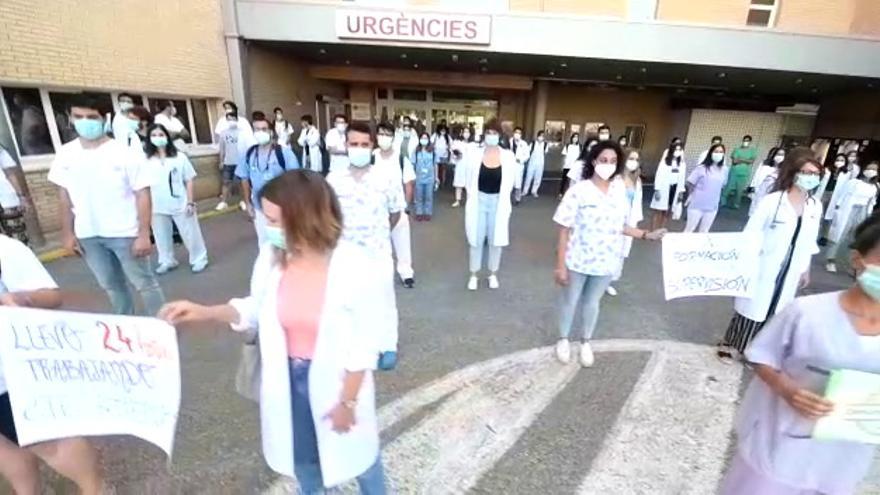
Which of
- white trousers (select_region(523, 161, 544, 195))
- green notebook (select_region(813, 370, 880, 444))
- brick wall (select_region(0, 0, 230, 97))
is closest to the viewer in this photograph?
green notebook (select_region(813, 370, 880, 444))

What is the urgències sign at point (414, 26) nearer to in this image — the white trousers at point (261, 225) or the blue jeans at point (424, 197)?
the blue jeans at point (424, 197)

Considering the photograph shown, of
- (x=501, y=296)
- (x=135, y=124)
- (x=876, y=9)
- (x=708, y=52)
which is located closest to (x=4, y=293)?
(x=501, y=296)

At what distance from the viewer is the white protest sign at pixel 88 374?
139cm

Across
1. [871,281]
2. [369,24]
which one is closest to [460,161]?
[369,24]

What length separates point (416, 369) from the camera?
3158mm

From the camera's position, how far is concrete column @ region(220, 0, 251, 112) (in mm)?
9461

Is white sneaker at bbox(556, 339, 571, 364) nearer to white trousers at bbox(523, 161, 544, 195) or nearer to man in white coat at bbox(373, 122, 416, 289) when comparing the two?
man in white coat at bbox(373, 122, 416, 289)

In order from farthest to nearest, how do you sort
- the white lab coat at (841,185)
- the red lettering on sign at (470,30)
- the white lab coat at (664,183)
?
the red lettering on sign at (470,30), the white lab coat at (664,183), the white lab coat at (841,185)

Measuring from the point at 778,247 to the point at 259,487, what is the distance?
3.65m

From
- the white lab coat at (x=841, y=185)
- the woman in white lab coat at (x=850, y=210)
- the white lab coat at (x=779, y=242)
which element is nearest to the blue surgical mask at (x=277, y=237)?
the white lab coat at (x=779, y=242)

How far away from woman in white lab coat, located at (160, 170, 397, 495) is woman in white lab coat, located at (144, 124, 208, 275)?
3809 millimetres

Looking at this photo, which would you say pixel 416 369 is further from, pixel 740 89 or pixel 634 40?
pixel 740 89

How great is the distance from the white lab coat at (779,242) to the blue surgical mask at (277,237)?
10.2 feet

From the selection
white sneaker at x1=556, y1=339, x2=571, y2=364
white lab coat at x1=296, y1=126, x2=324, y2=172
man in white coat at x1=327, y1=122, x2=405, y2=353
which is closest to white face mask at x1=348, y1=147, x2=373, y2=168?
man in white coat at x1=327, y1=122, x2=405, y2=353
